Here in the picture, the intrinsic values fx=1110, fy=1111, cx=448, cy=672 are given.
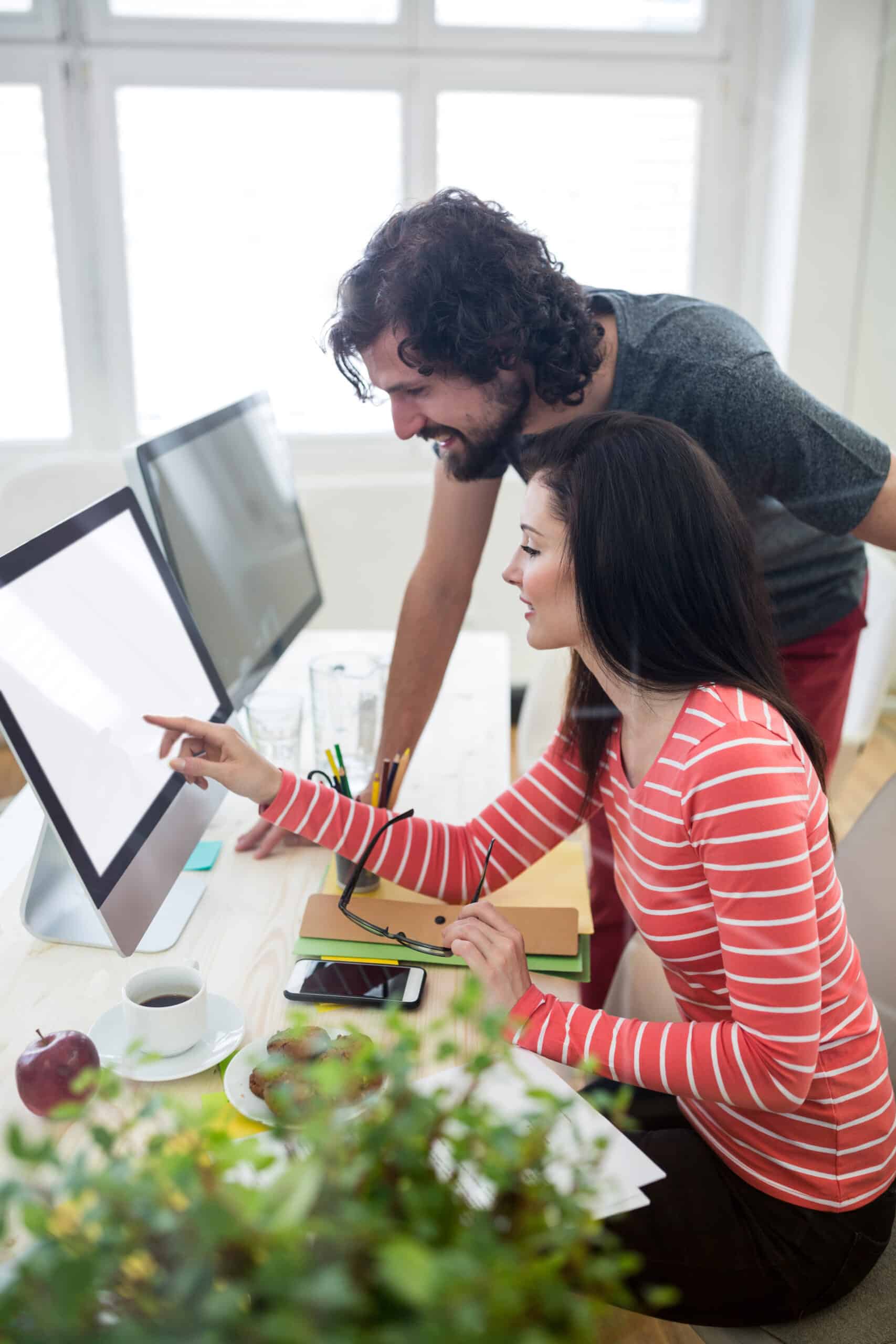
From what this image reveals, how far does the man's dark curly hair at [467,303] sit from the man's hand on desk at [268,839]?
51 cm

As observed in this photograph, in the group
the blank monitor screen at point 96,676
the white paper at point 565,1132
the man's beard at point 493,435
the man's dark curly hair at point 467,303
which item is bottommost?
the white paper at point 565,1132

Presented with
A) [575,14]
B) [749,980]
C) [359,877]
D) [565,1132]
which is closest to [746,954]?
[749,980]

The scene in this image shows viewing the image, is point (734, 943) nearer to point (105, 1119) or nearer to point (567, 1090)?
point (567, 1090)

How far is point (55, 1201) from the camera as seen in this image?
405 mm

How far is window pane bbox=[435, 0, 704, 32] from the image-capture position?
3.17 m

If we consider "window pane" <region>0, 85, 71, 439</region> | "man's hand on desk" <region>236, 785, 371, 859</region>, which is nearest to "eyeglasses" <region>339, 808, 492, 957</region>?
"man's hand on desk" <region>236, 785, 371, 859</region>

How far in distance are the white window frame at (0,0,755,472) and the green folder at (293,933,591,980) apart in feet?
9.02

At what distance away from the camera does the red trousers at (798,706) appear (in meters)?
1.57

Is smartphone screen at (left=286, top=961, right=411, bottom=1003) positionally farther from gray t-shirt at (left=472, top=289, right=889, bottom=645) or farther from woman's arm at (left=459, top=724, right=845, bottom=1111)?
gray t-shirt at (left=472, top=289, right=889, bottom=645)

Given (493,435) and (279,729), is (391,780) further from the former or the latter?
(493,435)

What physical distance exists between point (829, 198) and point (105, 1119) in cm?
315

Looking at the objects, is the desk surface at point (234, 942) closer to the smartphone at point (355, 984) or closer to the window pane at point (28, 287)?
the smartphone at point (355, 984)

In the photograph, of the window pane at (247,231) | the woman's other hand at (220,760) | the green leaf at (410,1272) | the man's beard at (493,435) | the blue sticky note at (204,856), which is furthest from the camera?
the window pane at (247,231)

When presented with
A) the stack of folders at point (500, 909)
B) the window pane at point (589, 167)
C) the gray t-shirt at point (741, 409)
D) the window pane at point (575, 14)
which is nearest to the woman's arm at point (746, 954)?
the stack of folders at point (500, 909)
